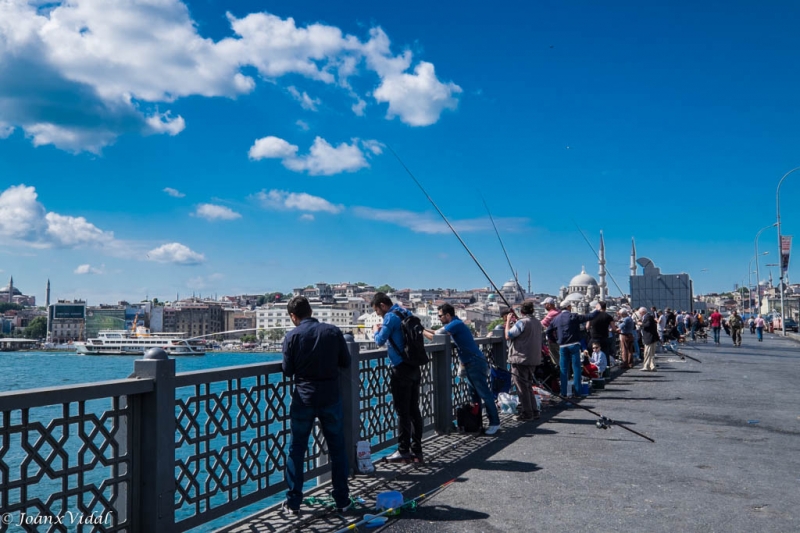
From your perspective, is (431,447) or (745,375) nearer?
(431,447)

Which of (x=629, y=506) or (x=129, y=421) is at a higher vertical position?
(x=129, y=421)

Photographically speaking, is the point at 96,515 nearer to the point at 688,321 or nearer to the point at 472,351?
the point at 472,351

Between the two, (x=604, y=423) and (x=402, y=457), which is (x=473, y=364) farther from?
(x=604, y=423)

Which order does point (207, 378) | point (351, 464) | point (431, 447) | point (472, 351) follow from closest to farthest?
point (207, 378) → point (351, 464) → point (431, 447) → point (472, 351)

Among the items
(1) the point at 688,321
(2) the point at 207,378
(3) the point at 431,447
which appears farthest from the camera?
(1) the point at 688,321

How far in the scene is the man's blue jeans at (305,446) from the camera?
4.91m

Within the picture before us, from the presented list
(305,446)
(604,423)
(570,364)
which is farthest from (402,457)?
(570,364)

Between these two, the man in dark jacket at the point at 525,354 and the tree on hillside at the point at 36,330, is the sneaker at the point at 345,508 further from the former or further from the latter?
the tree on hillside at the point at 36,330

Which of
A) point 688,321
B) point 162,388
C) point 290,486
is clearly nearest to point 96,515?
point 162,388

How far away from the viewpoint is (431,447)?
24.2 feet

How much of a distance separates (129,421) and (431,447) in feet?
13.5

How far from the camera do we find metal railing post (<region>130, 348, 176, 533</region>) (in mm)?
4055

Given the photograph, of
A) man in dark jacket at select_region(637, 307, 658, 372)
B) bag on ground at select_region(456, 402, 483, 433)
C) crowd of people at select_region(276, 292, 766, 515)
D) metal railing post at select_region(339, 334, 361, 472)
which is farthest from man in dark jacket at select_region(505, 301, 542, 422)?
man in dark jacket at select_region(637, 307, 658, 372)

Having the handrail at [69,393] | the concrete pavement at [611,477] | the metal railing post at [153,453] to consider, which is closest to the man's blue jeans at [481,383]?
the concrete pavement at [611,477]
